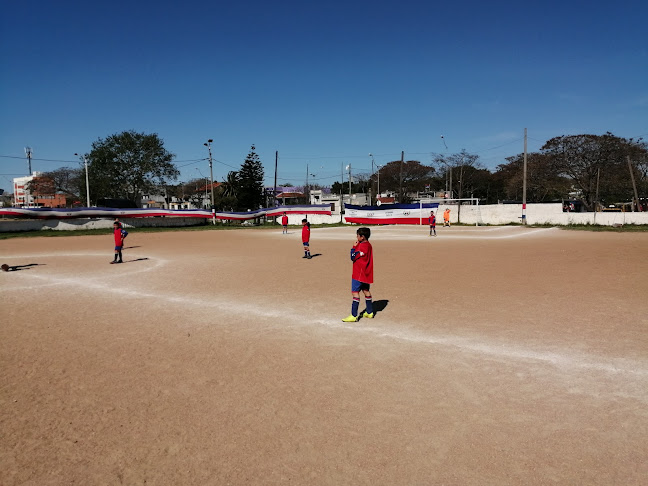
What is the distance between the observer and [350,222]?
45.6 meters

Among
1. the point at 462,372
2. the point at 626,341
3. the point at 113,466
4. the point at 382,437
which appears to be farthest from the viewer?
the point at 626,341

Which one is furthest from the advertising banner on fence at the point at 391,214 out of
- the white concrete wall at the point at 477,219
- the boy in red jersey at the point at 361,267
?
the boy in red jersey at the point at 361,267

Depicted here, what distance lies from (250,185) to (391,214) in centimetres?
2699

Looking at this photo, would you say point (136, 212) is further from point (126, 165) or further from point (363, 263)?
point (363, 263)

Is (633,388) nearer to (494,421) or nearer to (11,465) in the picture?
(494,421)

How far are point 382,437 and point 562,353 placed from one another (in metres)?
3.12

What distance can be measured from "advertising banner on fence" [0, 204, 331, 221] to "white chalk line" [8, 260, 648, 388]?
29.9 meters

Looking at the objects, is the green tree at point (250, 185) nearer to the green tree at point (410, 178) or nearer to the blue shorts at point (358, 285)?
the green tree at point (410, 178)

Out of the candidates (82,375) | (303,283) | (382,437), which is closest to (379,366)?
(382,437)

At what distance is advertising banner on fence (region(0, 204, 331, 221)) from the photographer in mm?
33750

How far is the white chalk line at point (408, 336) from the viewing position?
480 cm

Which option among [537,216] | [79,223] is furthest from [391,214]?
[79,223]

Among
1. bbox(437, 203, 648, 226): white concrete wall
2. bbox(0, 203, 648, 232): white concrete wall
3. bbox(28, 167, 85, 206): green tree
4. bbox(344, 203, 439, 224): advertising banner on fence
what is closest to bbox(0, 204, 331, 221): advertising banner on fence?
bbox(0, 203, 648, 232): white concrete wall

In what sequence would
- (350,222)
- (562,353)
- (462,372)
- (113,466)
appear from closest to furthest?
(113,466) → (462,372) → (562,353) → (350,222)
